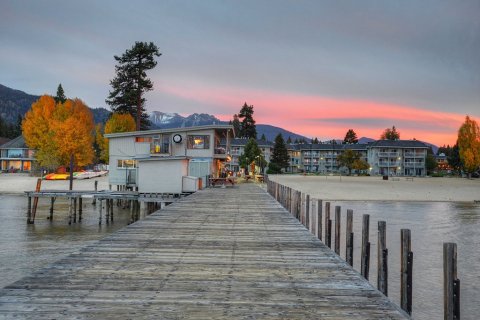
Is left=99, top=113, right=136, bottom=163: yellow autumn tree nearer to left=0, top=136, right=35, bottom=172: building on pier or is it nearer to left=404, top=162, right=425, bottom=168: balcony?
left=0, top=136, right=35, bottom=172: building on pier

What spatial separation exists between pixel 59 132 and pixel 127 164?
40.1m

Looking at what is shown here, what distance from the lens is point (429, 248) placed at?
20.9 metres

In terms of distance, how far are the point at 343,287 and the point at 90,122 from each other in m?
90.7

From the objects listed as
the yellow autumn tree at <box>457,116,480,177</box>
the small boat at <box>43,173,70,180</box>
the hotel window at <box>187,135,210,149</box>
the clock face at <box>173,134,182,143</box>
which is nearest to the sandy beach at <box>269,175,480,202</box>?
the hotel window at <box>187,135,210,149</box>

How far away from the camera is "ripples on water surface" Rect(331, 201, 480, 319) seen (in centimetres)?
1302

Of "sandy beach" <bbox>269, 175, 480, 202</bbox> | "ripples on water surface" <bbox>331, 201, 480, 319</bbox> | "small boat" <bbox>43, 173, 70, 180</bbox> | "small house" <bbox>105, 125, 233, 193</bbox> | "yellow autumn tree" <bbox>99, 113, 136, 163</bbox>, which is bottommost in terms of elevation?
"ripples on water surface" <bbox>331, 201, 480, 319</bbox>

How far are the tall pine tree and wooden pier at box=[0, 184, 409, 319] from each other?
74.2 meters

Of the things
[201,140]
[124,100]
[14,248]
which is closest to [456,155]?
[124,100]

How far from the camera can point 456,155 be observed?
149250 mm

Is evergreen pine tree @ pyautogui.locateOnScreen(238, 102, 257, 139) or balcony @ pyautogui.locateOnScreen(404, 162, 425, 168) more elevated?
evergreen pine tree @ pyautogui.locateOnScreen(238, 102, 257, 139)

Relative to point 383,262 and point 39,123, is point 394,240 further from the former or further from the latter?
point 39,123

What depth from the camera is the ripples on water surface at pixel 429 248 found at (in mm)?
13016

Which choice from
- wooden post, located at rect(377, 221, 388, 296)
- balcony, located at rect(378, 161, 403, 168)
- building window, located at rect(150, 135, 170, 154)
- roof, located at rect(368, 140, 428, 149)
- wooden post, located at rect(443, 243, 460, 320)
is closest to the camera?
wooden post, located at rect(443, 243, 460, 320)

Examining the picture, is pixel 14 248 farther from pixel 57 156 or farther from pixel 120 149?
pixel 57 156
